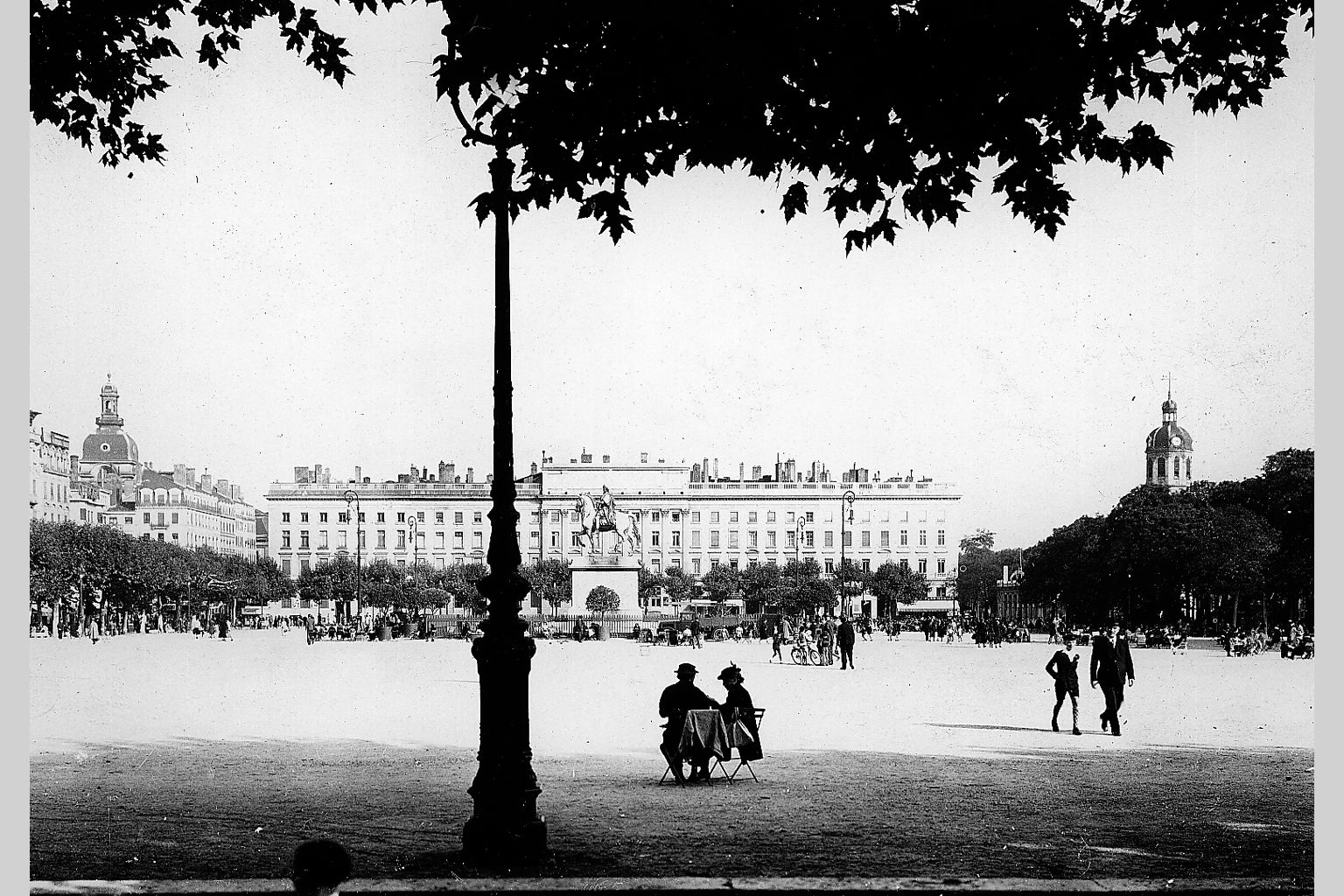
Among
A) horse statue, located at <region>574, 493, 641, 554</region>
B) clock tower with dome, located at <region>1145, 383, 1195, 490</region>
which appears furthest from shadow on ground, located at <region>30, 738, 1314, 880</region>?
horse statue, located at <region>574, 493, 641, 554</region>

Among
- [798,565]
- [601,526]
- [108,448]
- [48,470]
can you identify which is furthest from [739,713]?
[798,565]

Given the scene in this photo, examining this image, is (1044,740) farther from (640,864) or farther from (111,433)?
(111,433)

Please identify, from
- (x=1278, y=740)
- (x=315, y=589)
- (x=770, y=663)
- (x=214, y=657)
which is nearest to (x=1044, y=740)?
(x=1278, y=740)

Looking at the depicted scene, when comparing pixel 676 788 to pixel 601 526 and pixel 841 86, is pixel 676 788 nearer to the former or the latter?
pixel 841 86

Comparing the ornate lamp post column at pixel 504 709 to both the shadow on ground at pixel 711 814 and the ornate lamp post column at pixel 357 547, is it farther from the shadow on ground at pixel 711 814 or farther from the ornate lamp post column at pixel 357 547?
the ornate lamp post column at pixel 357 547

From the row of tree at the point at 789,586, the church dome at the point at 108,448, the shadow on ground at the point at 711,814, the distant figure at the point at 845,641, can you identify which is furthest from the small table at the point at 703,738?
the row of tree at the point at 789,586
